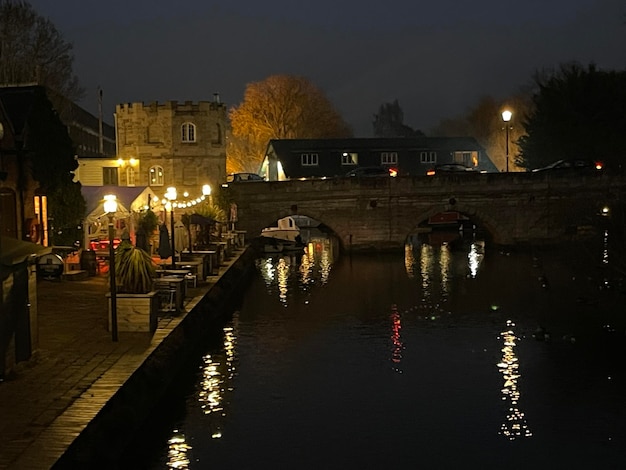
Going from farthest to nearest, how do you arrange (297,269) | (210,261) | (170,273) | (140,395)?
(297,269) < (210,261) < (170,273) < (140,395)

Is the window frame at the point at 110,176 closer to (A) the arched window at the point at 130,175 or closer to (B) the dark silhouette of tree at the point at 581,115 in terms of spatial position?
(A) the arched window at the point at 130,175

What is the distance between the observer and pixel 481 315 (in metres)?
25.0

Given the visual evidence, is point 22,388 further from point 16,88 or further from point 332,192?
point 332,192

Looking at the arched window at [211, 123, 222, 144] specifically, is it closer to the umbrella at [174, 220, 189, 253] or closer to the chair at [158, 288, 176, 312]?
the umbrella at [174, 220, 189, 253]

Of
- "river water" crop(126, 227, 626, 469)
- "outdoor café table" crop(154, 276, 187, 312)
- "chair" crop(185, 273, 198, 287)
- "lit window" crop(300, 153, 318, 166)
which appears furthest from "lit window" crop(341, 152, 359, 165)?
"outdoor café table" crop(154, 276, 187, 312)

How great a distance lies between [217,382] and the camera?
17078mm

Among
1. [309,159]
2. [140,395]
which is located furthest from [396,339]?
[309,159]

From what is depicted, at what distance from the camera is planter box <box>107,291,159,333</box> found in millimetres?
16203

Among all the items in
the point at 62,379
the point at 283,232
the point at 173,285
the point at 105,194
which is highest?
the point at 105,194

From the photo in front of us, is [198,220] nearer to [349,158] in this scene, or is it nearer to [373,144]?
[349,158]

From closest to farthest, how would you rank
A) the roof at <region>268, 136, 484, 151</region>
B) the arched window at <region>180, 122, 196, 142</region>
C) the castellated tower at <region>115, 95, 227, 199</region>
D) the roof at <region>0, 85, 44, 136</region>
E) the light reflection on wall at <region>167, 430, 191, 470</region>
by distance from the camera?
the light reflection on wall at <region>167, 430, 191, 470</region>, the roof at <region>0, 85, 44, 136</region>, the castellated tower at <region>115, 95, 227, 199</region>, the arched window at <region>180, 122, 196, 142</region>, the roof at <region>268, 136, 484, 151</region>

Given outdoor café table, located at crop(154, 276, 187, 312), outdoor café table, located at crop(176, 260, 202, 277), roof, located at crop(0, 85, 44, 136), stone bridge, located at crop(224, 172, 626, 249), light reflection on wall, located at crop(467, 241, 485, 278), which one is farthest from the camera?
stone bridge, located at crop(224, 172, 626, 249)

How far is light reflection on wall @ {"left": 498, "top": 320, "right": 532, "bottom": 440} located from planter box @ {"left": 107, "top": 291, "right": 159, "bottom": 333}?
6736mm

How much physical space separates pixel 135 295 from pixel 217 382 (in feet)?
8.00
